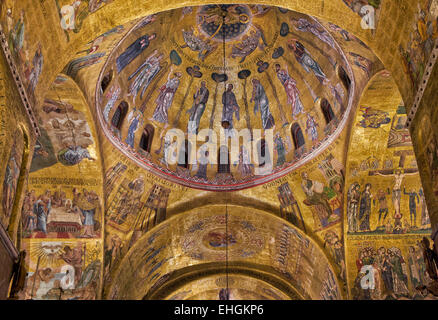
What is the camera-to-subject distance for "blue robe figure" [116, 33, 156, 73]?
568 inches

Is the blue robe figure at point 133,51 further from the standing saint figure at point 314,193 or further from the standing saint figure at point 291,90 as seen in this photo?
the standing saint figure at point 314,193

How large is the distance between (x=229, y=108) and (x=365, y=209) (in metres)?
6.47

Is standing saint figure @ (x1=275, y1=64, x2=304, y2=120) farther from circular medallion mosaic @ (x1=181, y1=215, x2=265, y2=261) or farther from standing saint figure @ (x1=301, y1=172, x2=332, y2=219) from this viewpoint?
circular medallion mosaic @ (x1=181, y1=215, x2=265, y2=261)

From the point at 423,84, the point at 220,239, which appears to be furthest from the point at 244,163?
the point at 423,84

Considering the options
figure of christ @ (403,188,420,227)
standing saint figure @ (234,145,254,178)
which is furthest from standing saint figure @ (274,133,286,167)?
figure of christ @ (403,188,420,227)

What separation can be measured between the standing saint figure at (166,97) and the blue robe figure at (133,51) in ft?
6.50

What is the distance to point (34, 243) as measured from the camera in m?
15.1

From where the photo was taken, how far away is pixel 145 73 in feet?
52.7

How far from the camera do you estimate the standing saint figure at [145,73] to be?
15750 millimetres

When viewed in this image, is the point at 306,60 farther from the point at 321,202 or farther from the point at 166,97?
the point at 166,97

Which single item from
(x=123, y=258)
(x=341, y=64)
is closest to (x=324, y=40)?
(x=341, y=64)

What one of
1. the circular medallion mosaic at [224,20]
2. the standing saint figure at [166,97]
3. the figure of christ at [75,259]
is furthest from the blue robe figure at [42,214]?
the circular medallion mosaic at [224,20]
